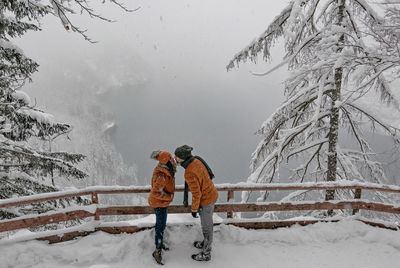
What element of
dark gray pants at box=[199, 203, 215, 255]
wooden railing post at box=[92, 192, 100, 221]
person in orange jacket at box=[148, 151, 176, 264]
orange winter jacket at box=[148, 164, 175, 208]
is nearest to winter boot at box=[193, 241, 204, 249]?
dark gray pants at box=[199, 203, 215, 255]

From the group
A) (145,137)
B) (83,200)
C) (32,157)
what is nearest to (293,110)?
(83,200)

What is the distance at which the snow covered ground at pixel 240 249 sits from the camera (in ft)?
21.9

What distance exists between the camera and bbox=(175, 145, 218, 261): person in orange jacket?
6.52 m

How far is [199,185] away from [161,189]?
0.68 meters

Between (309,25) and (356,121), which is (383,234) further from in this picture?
(309,25)

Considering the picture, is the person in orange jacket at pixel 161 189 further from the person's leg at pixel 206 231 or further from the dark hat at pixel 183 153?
the person's leg at pixel 206 231

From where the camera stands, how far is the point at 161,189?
672cm

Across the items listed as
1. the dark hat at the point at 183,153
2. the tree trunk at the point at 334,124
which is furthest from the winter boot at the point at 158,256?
the tree trunk at the point at 334,124

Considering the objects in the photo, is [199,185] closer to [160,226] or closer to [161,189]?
[161,189]

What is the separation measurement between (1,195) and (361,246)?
8.58m

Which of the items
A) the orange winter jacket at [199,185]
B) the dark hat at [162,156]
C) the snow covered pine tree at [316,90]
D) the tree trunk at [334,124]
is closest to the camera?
the orange winter jacket at [199,185]

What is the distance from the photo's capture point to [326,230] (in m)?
7.98

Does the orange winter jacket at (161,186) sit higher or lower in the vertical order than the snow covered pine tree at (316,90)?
lower

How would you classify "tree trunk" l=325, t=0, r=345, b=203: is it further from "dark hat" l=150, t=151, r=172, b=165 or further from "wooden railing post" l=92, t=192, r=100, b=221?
"wooden railing post" l=92, t=192, r=100, b=221
